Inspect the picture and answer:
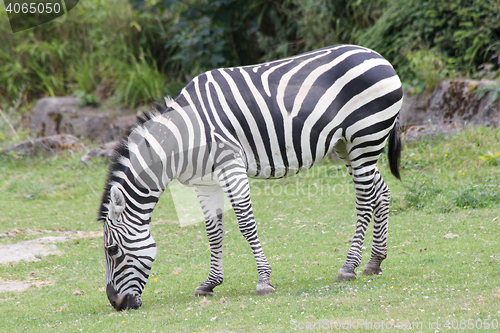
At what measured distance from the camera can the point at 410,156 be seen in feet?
32.8

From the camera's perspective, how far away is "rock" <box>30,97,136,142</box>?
15562 mm

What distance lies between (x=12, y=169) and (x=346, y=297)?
11616 mm

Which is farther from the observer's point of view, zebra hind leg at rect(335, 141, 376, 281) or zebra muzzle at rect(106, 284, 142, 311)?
zebra hind leg at rect(335, 141, 376, 281)

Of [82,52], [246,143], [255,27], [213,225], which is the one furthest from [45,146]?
[246,143]

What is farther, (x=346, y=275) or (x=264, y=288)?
(x=346, y=275)

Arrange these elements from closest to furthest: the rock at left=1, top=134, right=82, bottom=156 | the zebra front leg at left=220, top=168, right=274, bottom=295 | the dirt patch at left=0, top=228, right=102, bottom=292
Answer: the zebra front leg at left=220, top=168, right=274, bottom=295 → the dirt patch at left=0, top=228, right=102, bottom=292 → the rock at left=1, top=134, right=82, bottom=156

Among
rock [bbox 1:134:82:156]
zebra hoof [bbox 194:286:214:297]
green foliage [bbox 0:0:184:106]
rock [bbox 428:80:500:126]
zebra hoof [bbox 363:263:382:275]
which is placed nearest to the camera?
zebra hoof [bbox 194:286:214:297]

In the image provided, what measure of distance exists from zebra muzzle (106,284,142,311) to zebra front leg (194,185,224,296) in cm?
72

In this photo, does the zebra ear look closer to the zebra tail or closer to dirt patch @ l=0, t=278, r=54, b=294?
dirt patch @ l=0, t=278, r=54, b=294

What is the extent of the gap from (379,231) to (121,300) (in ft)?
9.89

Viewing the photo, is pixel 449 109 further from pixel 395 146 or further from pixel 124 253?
pixel 124 253

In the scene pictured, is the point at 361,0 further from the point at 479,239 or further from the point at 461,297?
the point at 461,297

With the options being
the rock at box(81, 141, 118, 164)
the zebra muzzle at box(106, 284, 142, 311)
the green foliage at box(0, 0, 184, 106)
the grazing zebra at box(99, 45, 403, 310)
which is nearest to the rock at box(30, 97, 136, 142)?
the green foliage at box(0, 0, 184, 106)

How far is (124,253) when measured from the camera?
15.9 ft
